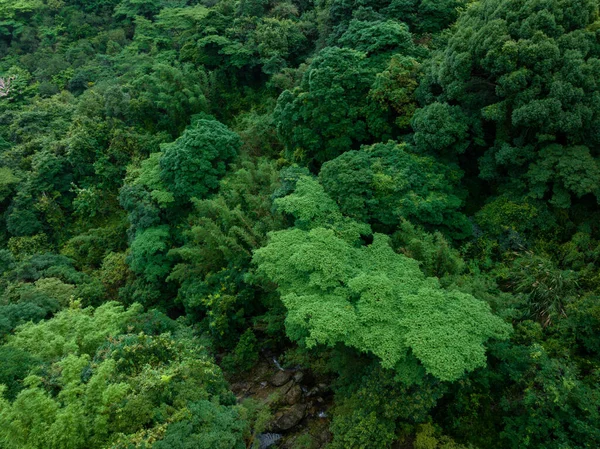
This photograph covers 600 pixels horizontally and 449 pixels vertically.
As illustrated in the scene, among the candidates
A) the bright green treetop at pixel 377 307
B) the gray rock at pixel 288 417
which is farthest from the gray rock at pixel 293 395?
the bright green treetop at pixel 377 307

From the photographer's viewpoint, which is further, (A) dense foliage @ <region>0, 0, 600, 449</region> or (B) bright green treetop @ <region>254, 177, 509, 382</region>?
(A) dense foliage @ <region>0, 0, 600, 449</region>

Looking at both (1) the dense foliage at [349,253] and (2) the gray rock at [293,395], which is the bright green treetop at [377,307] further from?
(2) the gray rock at [293,395]

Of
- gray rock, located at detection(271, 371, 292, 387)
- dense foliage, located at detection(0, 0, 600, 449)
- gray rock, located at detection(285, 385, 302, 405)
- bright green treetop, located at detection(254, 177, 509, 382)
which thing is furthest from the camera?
gray rock, located at detection(271, 371, 292, 387)

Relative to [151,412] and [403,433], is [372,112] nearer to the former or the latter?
[403,433]

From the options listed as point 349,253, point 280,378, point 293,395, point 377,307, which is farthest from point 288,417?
point 349,253

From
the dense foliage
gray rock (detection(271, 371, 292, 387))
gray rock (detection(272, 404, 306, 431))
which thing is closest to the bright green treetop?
the dense foliage

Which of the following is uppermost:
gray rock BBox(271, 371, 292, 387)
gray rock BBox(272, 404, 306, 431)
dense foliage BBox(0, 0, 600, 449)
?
dense foliage BBox(0, 0, 600, 449)

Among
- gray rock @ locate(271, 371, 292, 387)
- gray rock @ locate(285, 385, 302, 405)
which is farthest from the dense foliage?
gray rock @ locate(285, 385, 302, 405)

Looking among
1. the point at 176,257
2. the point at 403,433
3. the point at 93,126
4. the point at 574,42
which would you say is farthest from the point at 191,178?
the point at 574,42

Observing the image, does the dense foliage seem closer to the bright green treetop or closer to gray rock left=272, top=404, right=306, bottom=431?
the bright green treetop

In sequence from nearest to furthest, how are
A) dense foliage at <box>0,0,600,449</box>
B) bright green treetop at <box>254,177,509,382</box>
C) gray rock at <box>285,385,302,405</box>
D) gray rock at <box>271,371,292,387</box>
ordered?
1. bright green treetop at <box>254,177,509,382</box>
2. dense foliage at <box>0,0,600,449</box>
3. gray rock at <box>285,385,302,405</box>
4. gray rock at <box>271,371,292,387</box>

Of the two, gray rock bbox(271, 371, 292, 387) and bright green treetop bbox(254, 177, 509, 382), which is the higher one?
bright green treetop bbox(254, 177, 509, 382)
